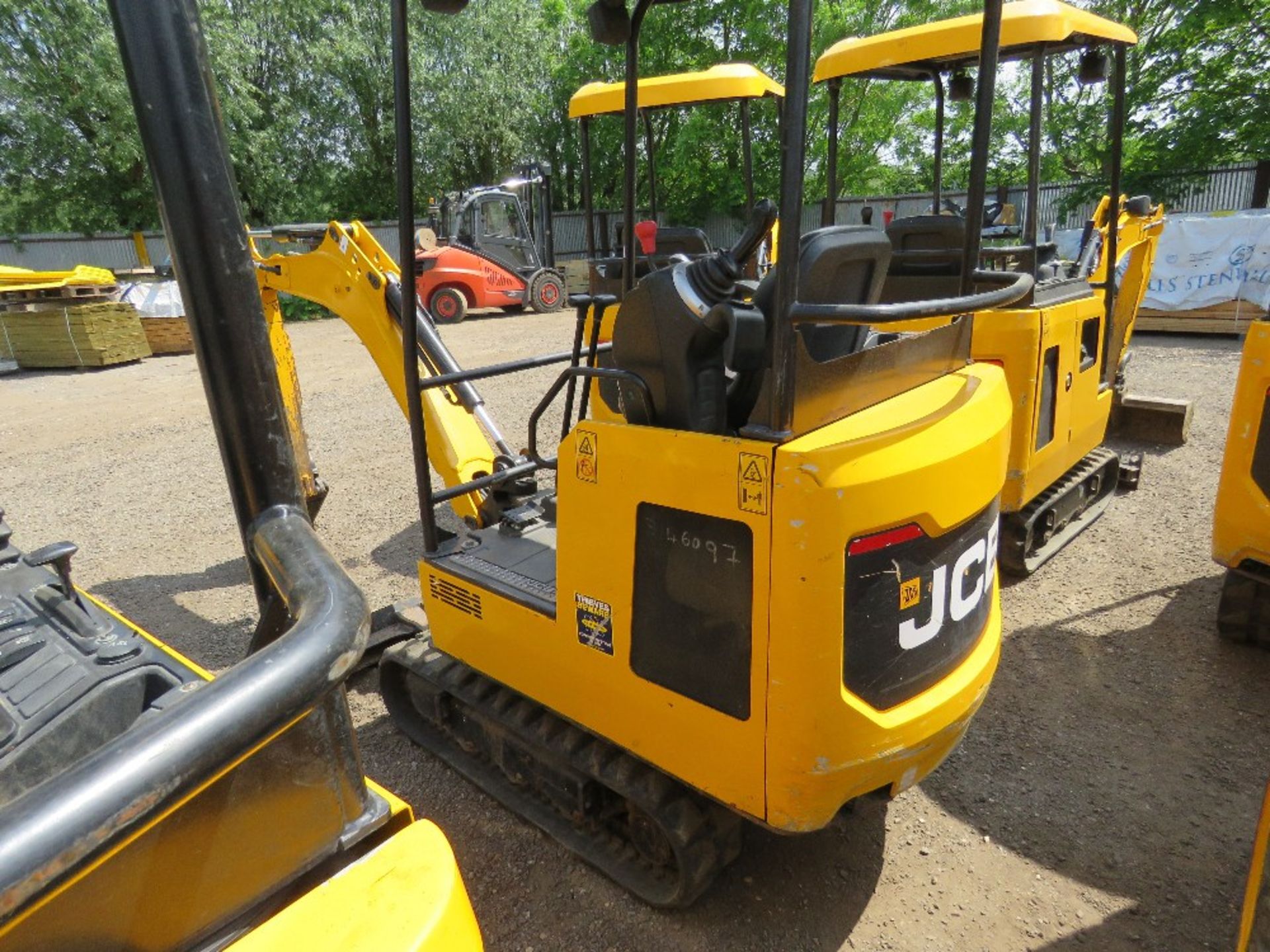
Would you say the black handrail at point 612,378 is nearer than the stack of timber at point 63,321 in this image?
Yes

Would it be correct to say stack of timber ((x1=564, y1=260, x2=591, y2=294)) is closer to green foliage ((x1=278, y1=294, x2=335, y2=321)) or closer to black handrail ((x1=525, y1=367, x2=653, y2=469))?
green foliage ((x1=278, y1=294, x2=335, y2=321))

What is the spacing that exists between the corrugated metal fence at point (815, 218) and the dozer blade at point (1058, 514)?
343 inches

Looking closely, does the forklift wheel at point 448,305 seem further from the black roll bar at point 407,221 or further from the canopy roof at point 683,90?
the black roll bar at point 407,221

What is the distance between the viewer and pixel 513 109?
25.7 meters

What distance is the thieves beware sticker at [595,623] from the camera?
2.40 metres

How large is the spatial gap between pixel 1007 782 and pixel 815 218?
16640 mm

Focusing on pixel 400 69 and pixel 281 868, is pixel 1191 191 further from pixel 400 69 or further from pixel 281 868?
pixel 281 868

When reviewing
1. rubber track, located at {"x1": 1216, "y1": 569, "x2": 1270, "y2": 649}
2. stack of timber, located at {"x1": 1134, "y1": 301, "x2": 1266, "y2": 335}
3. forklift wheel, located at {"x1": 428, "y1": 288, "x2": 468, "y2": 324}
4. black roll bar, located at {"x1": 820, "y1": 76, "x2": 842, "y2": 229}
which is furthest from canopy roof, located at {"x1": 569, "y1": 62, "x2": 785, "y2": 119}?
forklift wheel, located at {"x1": 428, "y1": 288, "x2": 468, "y2": 324}

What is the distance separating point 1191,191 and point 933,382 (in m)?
16.9

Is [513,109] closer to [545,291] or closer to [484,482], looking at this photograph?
[545,291]

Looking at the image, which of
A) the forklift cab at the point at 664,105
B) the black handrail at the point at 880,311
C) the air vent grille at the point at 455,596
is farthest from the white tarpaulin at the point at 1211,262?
the air vent grille at the point at 455,596

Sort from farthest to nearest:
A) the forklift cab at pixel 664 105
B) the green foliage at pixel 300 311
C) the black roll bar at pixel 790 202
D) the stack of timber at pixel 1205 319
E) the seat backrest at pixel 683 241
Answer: the green foliage at pixel 300 311, the stack of timber at pixel 1205 319, the seat backrest at pixel 683 241, the forklift cab at pixel 664 105, the black roll bar at pixel 790 202

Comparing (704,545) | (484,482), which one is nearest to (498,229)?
(484,482)

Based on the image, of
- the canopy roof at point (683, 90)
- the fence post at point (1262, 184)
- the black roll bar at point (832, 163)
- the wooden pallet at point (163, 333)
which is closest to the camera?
the black roll bar at point (832, 163)
